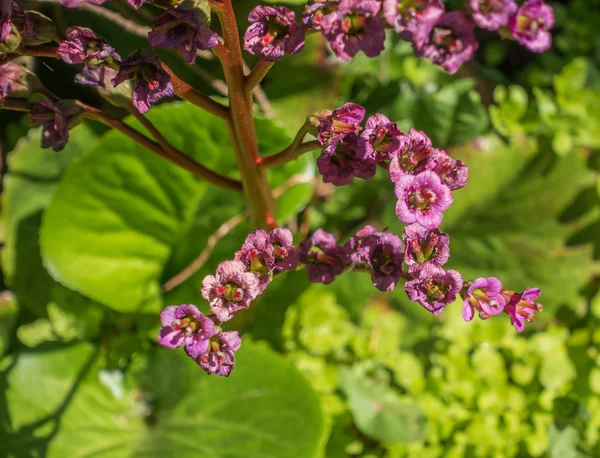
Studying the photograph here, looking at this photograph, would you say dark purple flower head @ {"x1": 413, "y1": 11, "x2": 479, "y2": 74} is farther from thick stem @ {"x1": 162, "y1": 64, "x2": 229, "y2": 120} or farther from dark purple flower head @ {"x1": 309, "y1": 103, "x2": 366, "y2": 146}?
thick stem @ {"x1": 162, "y1": 64, "x2": 229, "y2": 120}

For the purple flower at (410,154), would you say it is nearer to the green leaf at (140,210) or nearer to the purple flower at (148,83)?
the purple flower at (148,83)

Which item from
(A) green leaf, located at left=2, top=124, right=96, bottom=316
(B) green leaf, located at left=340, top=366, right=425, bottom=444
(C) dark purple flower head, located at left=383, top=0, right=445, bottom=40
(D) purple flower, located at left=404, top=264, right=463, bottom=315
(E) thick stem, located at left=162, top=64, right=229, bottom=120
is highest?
(C) dark purple flower head, located at left=383, top=0, right=445, bottom=40

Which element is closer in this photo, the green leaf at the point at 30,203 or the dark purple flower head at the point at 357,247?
the dark purple flower head at the point at 357,247

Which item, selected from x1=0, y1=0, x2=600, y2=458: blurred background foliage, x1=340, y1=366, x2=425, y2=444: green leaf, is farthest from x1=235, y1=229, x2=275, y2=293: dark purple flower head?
x1=340, y1=366, x2=425, y2=444: green leaf

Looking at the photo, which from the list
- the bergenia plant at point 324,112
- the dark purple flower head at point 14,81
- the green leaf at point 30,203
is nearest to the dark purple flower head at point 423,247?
the bergenia plant at point 324,112

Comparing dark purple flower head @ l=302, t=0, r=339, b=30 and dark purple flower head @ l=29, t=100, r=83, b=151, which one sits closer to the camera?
dark purple flower head @ l=302, t=0, r=339, b=30

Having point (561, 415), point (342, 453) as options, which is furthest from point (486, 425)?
point (342, 453)

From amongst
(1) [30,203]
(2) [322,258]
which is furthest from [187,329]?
(1) [30,203]
